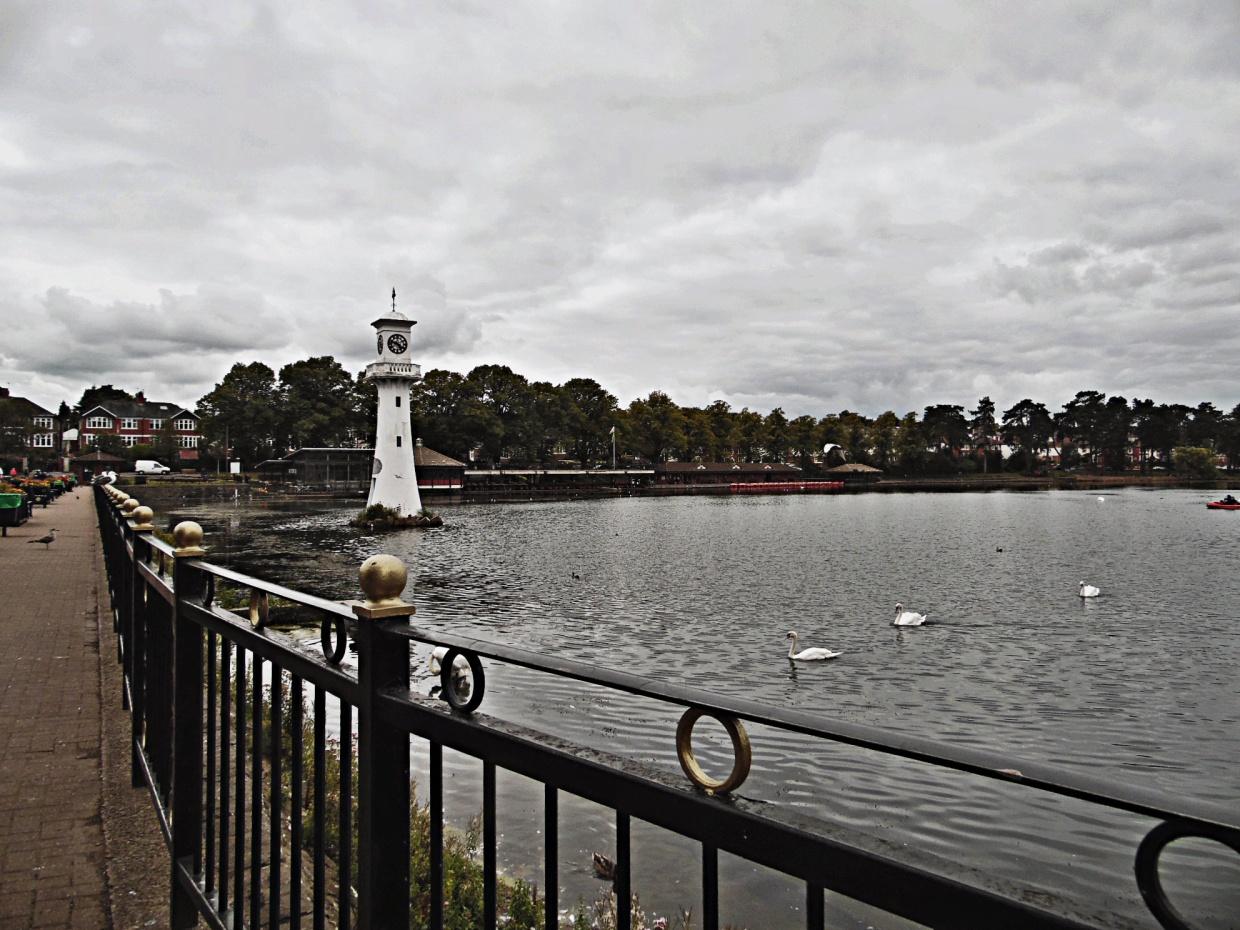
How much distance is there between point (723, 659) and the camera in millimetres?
14805

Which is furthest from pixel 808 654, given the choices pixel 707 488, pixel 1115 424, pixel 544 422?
pixel 1115 424

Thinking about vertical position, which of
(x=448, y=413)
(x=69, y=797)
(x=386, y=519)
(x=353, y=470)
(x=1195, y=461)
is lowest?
(x=386, y=519)

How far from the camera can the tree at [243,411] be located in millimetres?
86000

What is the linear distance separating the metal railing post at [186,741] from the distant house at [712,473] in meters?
104

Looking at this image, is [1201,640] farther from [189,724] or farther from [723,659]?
[189,724]

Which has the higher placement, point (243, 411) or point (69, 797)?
point (243, 411)

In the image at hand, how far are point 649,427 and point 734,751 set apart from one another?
363 ft

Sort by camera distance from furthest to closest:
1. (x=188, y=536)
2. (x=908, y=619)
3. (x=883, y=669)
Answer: (x=908, y=619) → (x=883, y=669) → (x=188, y=536)

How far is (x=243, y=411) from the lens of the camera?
Answer: 86.1 m

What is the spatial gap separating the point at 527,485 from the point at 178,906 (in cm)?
8577

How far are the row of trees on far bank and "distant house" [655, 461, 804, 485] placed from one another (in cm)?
438

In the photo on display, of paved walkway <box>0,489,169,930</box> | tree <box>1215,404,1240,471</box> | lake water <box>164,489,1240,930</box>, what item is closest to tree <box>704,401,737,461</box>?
tree <box>1215,404,1240,471</box>

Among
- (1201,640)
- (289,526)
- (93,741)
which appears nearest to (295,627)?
(93,741)

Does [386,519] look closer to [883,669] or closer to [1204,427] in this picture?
[883,669]
